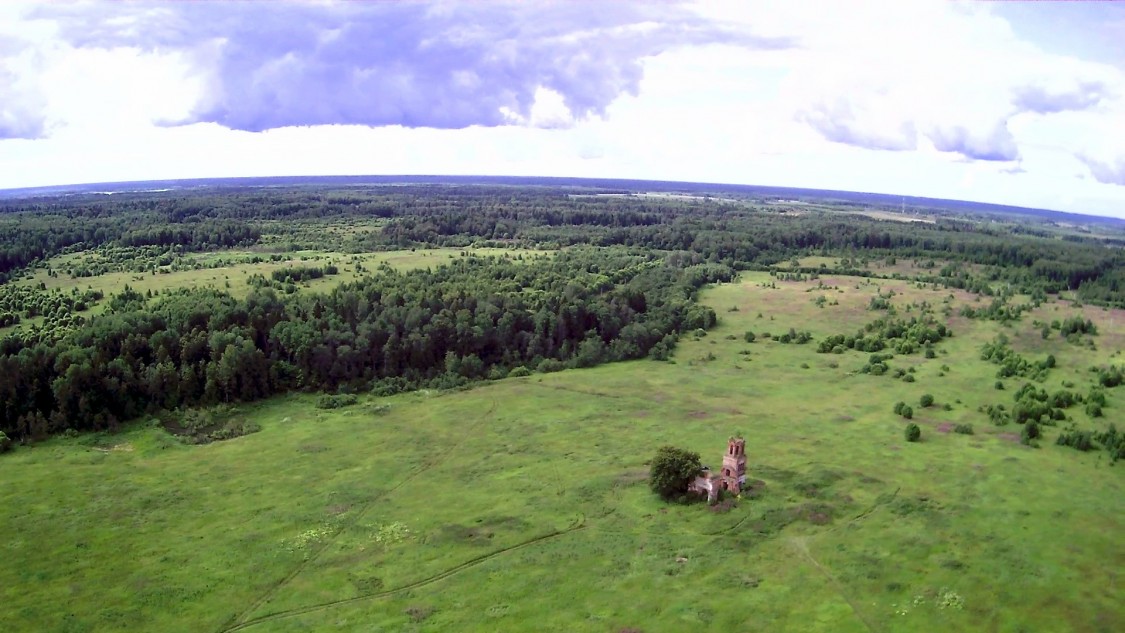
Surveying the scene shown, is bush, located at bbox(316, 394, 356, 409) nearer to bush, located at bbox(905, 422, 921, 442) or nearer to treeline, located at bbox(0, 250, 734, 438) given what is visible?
treeline, located at bbox(0, 250, 734, 438)

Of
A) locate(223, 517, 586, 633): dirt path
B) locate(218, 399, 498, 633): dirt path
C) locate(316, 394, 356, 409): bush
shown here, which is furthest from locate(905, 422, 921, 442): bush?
locate(316, 394, 356, 409): bush

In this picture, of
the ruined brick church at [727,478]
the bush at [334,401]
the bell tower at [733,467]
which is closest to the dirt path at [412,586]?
the ruined brick church at [727,478]

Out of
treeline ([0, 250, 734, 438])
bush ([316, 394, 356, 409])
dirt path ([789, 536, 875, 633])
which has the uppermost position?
treeline ([0, 250, 734, 438])

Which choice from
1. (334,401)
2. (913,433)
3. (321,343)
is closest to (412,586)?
(334,401)

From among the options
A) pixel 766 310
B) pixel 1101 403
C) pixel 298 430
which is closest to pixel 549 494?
pixel 298 430

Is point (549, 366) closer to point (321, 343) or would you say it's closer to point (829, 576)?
point (321, 343)

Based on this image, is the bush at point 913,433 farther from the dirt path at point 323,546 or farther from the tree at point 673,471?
the dirt path at point 323,546
